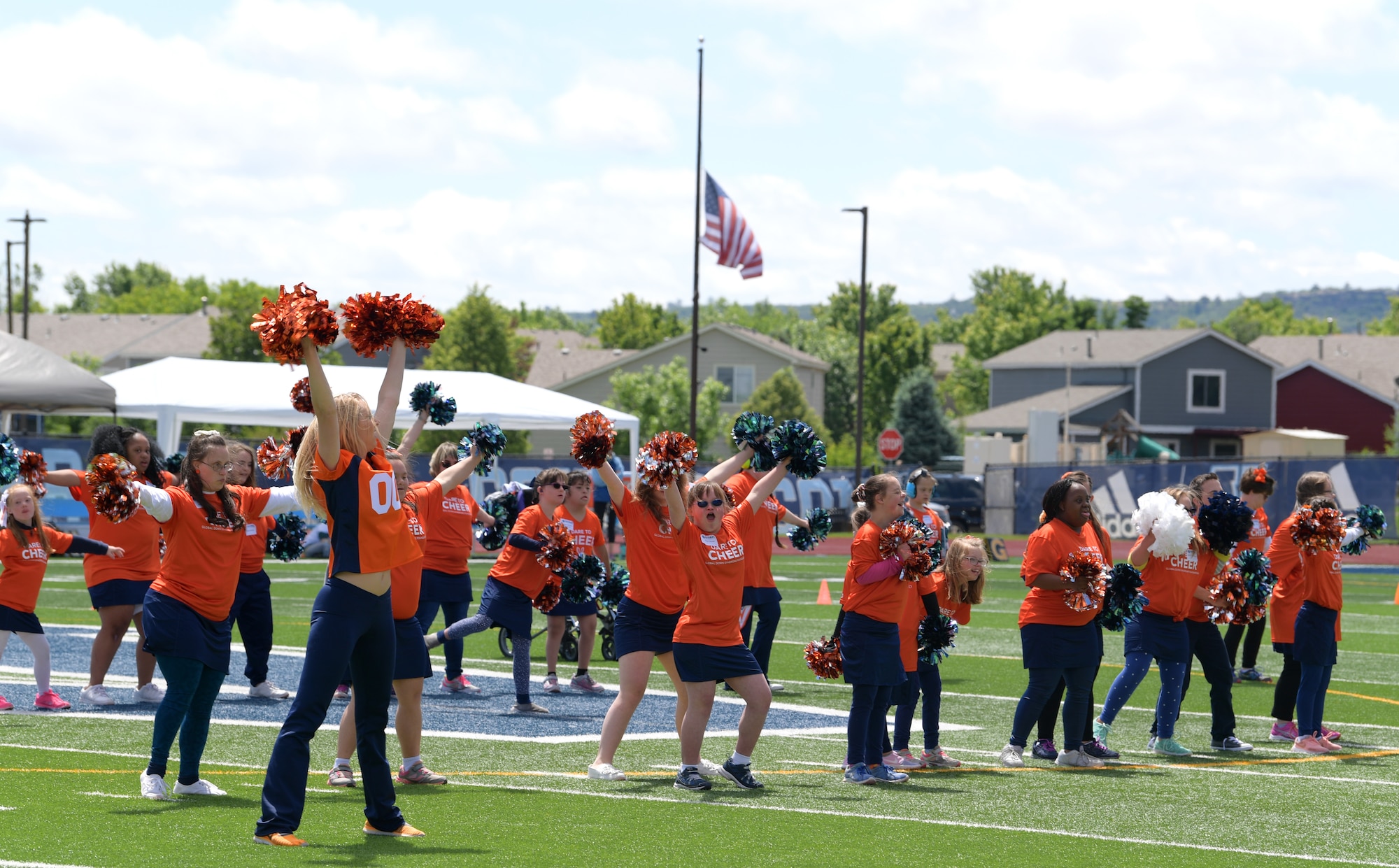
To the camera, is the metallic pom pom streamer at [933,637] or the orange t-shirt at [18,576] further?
the orange t-shirt at [18,576]

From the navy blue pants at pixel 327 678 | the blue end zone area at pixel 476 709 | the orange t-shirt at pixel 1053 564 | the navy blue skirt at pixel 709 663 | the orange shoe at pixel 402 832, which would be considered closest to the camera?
the navy blue pants at pixel 327 678

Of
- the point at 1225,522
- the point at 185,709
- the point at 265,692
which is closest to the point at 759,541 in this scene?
the point at 1225,522

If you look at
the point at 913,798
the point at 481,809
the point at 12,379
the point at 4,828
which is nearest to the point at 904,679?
the point at 913,798

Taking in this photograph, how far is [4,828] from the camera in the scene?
6.21 m

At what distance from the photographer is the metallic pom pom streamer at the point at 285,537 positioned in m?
9.34

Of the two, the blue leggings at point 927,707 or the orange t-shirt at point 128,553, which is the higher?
the orange t-shirt at point 128,553

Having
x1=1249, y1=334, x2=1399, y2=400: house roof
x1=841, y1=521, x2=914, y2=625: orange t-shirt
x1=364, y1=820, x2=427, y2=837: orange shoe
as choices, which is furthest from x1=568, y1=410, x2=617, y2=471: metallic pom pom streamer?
x1=1249, y1=334, x2=1399, y2=400: house roof

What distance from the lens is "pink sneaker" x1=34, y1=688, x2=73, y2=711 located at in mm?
10422

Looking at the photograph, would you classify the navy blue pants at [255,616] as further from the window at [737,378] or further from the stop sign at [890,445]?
the window at [737,378]

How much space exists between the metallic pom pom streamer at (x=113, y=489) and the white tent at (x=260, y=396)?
14506 millimetres

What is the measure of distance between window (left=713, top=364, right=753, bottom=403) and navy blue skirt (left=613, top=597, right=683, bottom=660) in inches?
2461

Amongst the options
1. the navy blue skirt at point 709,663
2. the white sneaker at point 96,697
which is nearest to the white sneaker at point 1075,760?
the navy blue skirt at point 709,663

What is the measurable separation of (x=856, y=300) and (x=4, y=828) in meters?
102

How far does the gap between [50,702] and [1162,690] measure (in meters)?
7.54
